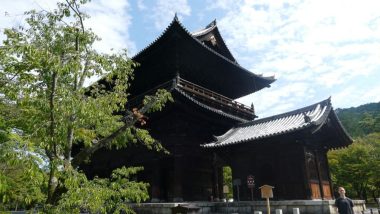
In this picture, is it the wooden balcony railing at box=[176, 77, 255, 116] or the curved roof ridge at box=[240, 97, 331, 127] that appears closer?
the curved roof ridge at box=[240, 97, 331, 127]

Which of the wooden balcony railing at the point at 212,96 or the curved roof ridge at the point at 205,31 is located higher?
the curved roof ridge at the point at 205,31

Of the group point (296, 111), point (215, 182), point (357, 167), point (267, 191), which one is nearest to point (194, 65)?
point (296, 111)

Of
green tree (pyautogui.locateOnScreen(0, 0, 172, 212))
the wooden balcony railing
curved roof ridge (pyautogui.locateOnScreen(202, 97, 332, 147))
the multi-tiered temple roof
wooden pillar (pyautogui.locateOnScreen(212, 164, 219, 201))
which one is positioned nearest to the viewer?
green tree (pyautogui.locateOnScreen(0, 0, 172, 212))

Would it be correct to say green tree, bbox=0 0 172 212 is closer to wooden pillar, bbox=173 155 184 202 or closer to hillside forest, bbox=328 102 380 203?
wooden pillar, bbox=173 155 184 202

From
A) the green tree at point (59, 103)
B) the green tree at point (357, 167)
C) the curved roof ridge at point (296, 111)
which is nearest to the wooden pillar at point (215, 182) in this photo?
the curved roof ridge at point (296, 111)

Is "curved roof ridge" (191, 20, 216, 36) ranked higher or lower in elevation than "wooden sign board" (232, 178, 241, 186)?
higher

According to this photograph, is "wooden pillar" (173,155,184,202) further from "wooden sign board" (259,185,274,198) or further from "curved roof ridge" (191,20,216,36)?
"curved roof ridge" (191,20,216,36)

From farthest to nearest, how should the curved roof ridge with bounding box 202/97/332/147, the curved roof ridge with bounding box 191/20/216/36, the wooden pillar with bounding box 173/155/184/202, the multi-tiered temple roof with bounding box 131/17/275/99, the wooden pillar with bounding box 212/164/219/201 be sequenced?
the curved roof ridge with bounding box 191/20/216/36
the multi-tiered temple roof with bounding box 131/17/275/99
the wooden pillar with bounding box 212/164/219/201
the wooden pillar with bounding box 173/155/184/202
the curved roof ridge with bounding box 202/97/332/147

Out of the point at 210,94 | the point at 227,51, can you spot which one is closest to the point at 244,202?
the point at 210,94

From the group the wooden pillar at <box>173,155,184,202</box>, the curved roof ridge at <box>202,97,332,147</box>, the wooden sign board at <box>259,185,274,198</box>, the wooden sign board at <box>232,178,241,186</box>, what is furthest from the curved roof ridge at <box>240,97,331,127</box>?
the wooden sign board at <box>259,185,274,198</box>

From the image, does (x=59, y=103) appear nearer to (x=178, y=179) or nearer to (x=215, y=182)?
(x=178, y=179)

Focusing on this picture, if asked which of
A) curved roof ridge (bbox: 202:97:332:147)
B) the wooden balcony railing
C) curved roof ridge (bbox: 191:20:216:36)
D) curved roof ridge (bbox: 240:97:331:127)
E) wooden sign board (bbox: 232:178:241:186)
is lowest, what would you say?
wooden sign board (bbox: 232:178:241:186)

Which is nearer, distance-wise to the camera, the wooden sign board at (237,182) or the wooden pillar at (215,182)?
the wooden sign board at (237,182)

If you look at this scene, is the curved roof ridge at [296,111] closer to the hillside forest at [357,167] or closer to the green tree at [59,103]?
the green tree at [59,103]
